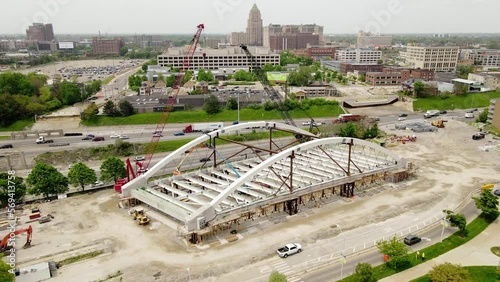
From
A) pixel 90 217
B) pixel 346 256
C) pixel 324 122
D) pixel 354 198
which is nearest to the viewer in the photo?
pixel 346 256

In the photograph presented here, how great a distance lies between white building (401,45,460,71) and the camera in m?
143

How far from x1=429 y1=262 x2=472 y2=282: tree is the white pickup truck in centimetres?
995

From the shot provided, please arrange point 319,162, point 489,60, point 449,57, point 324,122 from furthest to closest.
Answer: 1. point 489,60
2. point 449,57
3. point 324,122
4. point 319,162

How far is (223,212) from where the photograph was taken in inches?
1304

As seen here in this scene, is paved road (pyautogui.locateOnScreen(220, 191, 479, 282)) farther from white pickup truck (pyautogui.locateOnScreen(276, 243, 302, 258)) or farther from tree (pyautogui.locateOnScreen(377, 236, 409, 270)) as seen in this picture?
tree (pyautogui.locateOnScreen(377, 236, 409, 270))

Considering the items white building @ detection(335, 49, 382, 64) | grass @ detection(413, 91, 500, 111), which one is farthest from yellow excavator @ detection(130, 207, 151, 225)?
white building @ detection(335, 49, 382, 64)

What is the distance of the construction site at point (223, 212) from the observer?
1153 inches

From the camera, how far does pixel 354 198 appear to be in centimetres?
4088

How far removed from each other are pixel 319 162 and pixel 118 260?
27.0m

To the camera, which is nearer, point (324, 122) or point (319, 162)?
point (319, 162)

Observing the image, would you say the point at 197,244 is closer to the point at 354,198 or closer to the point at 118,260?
the point at 118,260

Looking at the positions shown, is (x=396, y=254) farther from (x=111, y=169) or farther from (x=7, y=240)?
(x=111, y=169)

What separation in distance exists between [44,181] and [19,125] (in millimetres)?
42603

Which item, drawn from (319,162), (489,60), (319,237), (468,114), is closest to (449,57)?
(489,60)
